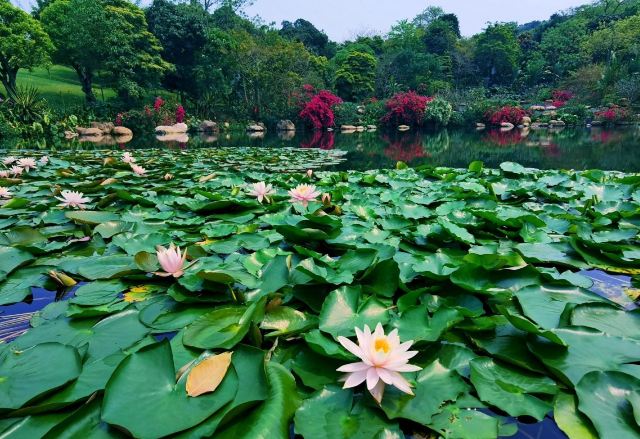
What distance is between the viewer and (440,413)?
0.87 meters

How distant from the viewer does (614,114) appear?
20.9 meters

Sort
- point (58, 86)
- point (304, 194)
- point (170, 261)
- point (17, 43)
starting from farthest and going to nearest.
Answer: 1. point (58, 86)
2. point (17, 43)
3. point (304, 194)
4. point (170, 261)

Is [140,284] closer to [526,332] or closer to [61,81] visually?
[526,332]

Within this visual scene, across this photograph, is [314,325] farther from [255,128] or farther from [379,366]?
[255,128]

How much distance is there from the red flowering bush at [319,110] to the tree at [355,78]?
6.54 metres

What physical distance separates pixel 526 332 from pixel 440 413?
42 cm

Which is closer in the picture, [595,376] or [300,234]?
[595,376]

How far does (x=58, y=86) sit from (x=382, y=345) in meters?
27.9


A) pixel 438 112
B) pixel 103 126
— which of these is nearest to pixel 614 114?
pixel 438 112

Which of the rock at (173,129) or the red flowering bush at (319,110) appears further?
the red flowering bush at (319,110)

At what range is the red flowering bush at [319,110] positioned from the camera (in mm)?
20766

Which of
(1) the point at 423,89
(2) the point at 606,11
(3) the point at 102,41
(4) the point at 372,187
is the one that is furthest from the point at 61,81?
(2) the point at 606,11

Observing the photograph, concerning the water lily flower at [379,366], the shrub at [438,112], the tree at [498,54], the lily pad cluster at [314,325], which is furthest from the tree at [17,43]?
the tree at [498,54]

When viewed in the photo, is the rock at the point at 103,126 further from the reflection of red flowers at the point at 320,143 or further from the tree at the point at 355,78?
the tree at the point at 355,78
